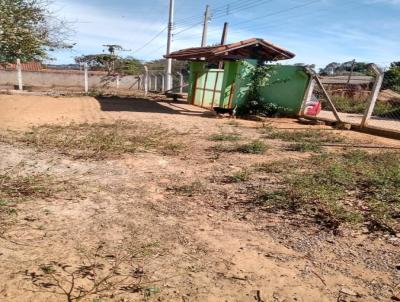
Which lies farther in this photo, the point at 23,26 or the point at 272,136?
the point at 272,136

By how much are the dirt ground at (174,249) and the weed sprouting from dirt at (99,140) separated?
1413 millimetres

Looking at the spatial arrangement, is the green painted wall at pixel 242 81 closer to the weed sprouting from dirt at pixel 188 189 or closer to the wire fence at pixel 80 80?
the weed sprouting from dirt at pixel 188 189

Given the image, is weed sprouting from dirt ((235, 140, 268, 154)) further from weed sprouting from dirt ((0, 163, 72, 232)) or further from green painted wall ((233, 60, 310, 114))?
green painted wall ((233, 60, 310, 114))

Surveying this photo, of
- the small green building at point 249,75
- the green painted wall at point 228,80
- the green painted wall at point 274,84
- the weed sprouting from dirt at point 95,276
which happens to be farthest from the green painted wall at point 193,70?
the weed sprouting from dirt at point 95,276

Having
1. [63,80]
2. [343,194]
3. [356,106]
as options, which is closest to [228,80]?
[356,106]

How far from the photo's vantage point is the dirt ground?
8.84ft

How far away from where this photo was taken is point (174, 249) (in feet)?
10.8

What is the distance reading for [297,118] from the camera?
13922 mm

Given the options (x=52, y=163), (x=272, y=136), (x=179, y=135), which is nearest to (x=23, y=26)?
(x=52, y=163)

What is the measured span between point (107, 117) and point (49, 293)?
9.61 meters

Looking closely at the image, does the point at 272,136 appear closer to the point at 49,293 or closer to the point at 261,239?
the point at 261,239

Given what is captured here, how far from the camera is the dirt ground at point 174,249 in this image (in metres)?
2.69

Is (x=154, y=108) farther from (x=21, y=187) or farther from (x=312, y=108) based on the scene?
(x=21, y=187)

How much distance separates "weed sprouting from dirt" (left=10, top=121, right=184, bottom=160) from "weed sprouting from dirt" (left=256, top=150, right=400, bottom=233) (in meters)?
2.83
